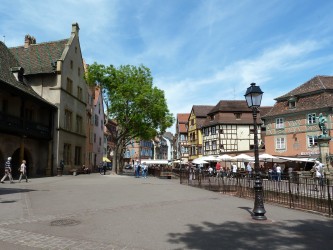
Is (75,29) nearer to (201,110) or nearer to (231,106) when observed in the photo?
(231,106)

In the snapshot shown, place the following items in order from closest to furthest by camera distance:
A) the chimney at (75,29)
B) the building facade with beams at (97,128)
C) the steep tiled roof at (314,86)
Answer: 1. the chimney at (75,29)
2. the steep tiled roof at (314,86)
3. the building facade with beams at (97,128)

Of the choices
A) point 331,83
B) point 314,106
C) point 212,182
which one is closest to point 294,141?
point 314,106

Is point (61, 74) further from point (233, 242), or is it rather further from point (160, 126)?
point (233, 242)

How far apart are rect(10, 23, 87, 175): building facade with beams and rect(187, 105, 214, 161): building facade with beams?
2902 cm

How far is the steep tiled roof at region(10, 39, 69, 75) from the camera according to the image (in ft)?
114

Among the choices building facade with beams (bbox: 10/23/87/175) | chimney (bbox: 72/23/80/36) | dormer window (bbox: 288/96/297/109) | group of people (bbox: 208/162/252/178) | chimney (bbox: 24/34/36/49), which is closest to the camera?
group of people (bbox: 208/162/252/178)

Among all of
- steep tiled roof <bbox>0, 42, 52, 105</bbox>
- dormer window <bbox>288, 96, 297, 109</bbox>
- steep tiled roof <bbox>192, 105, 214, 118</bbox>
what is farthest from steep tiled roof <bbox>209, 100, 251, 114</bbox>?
steep tiled roof <bbox>0, 42, 52, 105</bbox>

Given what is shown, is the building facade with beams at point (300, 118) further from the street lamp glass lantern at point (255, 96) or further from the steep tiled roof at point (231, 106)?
the street lamp glass lantern at point (255, 96)

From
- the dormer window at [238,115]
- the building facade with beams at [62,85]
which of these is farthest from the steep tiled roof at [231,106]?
the building facade with beams at [62,85]

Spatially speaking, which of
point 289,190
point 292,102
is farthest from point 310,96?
point 289,190

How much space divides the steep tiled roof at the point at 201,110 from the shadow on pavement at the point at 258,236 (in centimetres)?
5800

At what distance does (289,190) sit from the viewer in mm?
13852

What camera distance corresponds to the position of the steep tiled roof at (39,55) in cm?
3488

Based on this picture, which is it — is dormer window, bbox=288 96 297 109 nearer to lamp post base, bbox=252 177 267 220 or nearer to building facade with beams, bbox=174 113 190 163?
building facade with beams, bbox=174 113 190 163
